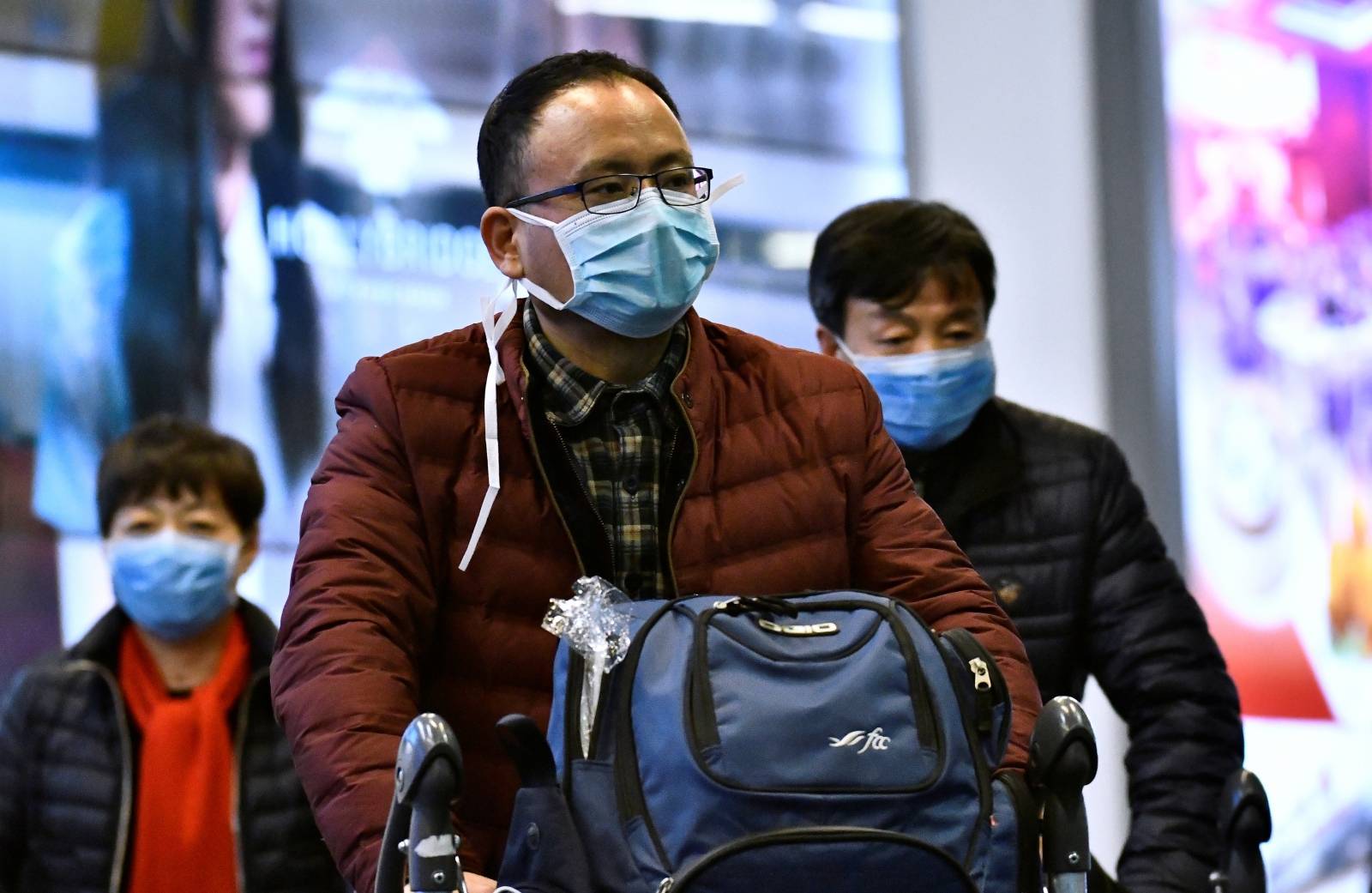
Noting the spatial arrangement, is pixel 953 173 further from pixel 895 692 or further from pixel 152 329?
pixel 895 692

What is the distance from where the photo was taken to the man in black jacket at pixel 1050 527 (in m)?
3.24

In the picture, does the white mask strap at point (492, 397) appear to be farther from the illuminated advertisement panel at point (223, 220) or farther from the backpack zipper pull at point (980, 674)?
the illuminated advertisement panel at point (223, 220)

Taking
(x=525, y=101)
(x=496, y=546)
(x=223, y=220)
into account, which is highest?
(x=223, y=220)

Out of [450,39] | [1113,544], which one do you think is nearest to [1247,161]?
[450,39]

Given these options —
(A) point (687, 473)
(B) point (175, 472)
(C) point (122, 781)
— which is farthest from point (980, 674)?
(B) point (175, 472)

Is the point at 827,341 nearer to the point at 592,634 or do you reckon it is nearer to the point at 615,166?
the point at 615,166

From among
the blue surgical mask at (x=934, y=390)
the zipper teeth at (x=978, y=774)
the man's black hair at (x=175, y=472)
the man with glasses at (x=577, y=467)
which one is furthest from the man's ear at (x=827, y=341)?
the zipper teeth at (x=978, y=774)

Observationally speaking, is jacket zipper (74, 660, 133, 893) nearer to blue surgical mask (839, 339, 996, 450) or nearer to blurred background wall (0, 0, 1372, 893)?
blurred background wall (0, 0, 1372, 893)

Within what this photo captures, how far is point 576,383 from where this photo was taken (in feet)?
7.80

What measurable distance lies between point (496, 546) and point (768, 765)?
615 mm

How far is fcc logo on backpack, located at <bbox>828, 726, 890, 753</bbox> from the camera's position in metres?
1.77

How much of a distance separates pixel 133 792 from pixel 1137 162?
4072 mm

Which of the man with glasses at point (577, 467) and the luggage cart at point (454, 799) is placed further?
the man with glasses at point (577, 467)

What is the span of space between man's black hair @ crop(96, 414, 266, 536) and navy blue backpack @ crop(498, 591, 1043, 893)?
7.47 feet
